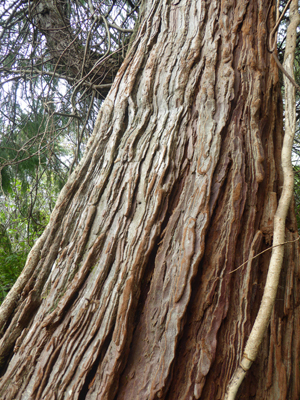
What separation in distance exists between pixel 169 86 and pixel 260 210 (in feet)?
2.63

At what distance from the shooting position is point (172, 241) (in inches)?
45.9

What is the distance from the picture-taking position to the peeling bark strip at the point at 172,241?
3.34ft

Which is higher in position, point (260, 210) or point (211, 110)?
point (211, 110)

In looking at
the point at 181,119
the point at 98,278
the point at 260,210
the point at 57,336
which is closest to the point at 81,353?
the point at 57,336

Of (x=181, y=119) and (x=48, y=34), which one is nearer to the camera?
(x=181, y=119)

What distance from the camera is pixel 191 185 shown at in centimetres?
125

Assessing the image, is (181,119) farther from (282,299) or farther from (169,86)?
(282,299)

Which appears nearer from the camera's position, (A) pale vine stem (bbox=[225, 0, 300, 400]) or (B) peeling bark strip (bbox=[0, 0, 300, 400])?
(A) pale vine stem (bbox=[225, 0, 300, 400])

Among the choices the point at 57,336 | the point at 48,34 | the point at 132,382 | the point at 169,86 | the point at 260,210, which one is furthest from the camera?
the point at 48,34

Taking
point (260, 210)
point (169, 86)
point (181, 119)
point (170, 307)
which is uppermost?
point (169, 86)

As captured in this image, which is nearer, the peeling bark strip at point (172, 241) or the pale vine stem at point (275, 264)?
the pale vine stem at point (275, 264)

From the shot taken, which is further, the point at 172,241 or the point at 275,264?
the point at 172,241

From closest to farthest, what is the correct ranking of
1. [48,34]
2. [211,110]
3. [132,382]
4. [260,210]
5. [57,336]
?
[132,382] → [57,336] → [260,210] → [211,110] → [48,34]

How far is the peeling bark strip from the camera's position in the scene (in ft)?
3.34
